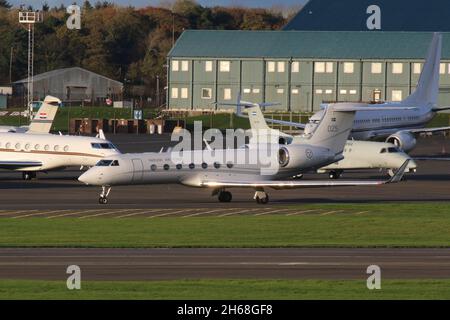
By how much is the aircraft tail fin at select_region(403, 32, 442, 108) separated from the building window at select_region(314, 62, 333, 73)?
38276 millimetres

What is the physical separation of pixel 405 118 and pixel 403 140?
697cm

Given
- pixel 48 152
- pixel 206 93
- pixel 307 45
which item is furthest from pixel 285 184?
pixel 206 93

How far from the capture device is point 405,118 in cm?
9538

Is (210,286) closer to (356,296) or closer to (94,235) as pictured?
(356,296)

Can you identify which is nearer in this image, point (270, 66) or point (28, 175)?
point (28, 175)

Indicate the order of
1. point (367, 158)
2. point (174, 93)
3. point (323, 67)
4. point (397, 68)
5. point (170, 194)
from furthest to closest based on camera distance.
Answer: point (174, 93), point (323, 67), point (397, 68), point (367, 158), point (170, 194)

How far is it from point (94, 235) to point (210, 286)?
13.5 metres

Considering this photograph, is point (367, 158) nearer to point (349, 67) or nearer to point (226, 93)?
point (349, 67)

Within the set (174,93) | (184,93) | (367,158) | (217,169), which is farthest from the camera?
(174,93)

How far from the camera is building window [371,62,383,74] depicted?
13886 centimetres

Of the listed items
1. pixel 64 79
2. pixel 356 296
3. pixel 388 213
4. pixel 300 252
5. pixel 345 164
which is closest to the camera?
pixel 356 296
